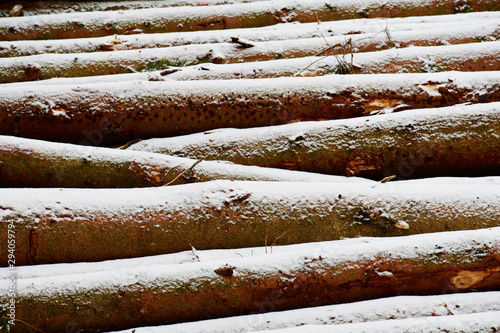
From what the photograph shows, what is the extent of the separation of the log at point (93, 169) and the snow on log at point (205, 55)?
72cm

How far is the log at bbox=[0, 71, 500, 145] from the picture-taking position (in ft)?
6.08

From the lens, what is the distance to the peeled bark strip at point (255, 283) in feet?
4.10

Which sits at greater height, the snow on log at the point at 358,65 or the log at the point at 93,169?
the snow on log at the point at 358,65

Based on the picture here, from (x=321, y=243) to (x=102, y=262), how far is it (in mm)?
823

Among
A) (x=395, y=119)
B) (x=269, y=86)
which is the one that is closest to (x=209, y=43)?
(x=269, y=86)

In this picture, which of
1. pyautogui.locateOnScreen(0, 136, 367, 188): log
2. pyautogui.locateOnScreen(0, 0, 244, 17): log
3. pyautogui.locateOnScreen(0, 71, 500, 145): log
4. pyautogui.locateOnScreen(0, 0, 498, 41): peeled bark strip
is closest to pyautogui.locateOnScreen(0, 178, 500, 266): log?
pyautogui.locateOnScreen(0, 136, 367, 188): log

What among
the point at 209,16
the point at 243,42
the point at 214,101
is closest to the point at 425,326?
the point at 214,101

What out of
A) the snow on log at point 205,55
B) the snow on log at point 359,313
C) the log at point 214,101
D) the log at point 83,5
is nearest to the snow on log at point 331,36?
the snow on log at point 205,55

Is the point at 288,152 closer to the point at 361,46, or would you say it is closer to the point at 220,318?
the point at 220,318

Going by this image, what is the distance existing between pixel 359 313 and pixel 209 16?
2197 millimetres

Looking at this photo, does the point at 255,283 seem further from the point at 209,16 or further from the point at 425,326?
the point at 209,16

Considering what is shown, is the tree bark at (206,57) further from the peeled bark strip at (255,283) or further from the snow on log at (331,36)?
the peeled bark strip at (255,283)

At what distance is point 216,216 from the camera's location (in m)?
1.46

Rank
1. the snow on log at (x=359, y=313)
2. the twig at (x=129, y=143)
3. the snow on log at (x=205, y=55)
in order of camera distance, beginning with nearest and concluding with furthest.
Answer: the snow on log at (x=359, y=313) → the twig at (x=129, y=143) → the snow on log at (x=205, y=55)
